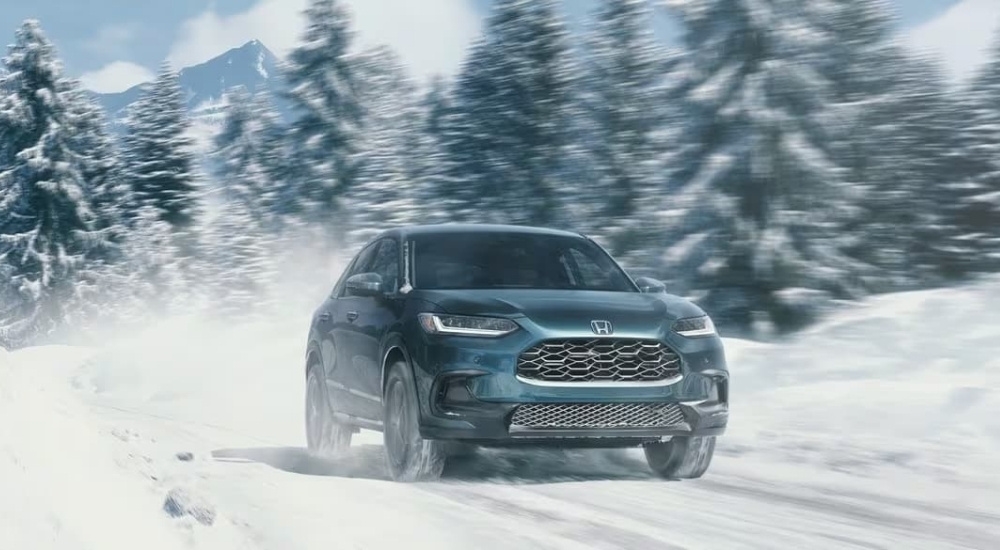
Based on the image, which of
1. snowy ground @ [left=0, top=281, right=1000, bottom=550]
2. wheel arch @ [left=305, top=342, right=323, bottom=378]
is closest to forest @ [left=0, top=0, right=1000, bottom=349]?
snowy ground @ [left=0, top=281, right=1000, bottom=550]

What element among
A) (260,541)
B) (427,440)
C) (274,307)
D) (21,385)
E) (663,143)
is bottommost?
(274,307)

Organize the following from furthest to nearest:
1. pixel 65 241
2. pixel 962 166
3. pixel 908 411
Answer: pixel 65 241 → pixel 962 166 → pixel 908 411

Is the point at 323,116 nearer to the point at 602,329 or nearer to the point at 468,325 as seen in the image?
the point at 468,325

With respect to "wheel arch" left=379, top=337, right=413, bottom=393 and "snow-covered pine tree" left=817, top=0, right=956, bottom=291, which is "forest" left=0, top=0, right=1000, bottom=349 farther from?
"wheel arch" left=379, top=337, right=413, bottom=393

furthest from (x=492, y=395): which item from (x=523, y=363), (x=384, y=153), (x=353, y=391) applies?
(x=384, y=153)

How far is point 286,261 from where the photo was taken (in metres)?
55.4

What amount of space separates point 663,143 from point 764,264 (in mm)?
4581

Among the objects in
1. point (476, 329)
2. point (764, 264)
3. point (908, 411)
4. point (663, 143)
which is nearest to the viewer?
point (476, 329)

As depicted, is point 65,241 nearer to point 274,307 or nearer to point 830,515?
point 274,307

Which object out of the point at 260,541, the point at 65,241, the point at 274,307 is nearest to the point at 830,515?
the point at 260,541

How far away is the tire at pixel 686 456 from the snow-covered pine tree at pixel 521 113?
3883 cm

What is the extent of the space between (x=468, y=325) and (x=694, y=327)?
150cm

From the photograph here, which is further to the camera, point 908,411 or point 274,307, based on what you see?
point 274,307

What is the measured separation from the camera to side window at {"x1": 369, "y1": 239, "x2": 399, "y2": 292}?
9.19 meters
